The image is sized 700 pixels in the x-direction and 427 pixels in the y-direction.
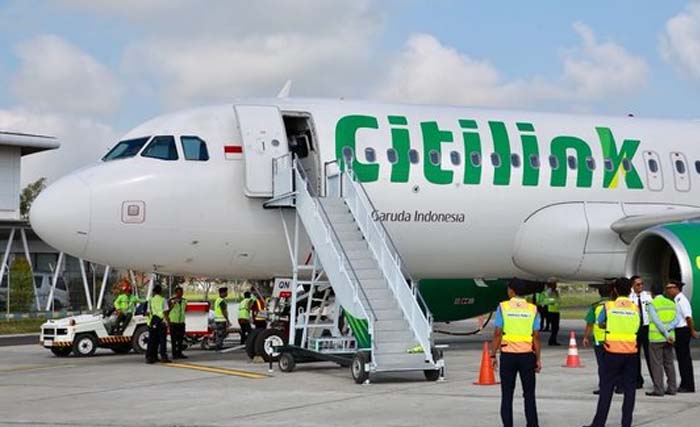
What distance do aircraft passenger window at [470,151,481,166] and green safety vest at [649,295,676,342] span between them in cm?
614

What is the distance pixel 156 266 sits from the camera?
1759 centimetres

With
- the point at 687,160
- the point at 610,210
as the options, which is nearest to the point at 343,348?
the point at 610,210

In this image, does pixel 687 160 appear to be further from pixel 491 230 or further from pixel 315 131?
pixel 315 131

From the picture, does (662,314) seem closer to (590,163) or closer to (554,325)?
(590,163)

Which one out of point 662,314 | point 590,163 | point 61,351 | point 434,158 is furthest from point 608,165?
point 61,351

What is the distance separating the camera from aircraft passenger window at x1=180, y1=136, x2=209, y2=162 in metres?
17.5

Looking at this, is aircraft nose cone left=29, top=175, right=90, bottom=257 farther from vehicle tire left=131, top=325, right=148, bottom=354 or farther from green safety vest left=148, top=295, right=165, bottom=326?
vehicle tire left=131, top=325, right=148, bottom=354

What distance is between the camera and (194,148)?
17.6 m

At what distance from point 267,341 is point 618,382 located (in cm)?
877

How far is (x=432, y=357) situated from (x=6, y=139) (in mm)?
39175

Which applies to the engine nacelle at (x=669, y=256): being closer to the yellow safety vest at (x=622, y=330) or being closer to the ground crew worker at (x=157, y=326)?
the yellow safety vest at (x=622, y=330)

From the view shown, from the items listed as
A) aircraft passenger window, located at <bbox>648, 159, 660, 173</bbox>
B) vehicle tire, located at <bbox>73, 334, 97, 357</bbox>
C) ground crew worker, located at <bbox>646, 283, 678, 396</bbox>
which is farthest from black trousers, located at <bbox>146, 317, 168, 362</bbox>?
aircraft passenger window, located at <bbox>648, 159, 660, 173</bbox>

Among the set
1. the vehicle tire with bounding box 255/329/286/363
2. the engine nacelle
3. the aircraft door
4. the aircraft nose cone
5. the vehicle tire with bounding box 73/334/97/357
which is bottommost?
the vehicle tire with bounding box 73/334/97/357

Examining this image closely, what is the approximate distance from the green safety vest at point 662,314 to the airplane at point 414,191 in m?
3.26
